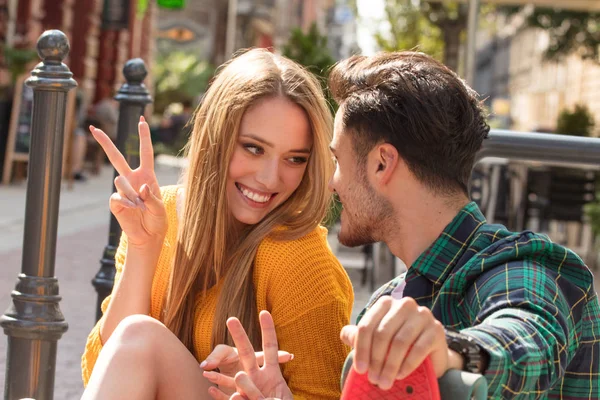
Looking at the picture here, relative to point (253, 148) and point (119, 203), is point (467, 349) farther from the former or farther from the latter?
point (253, 148)

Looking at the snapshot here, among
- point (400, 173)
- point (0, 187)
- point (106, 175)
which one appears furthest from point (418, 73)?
point (106, 175)

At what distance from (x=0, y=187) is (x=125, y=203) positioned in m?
12.1

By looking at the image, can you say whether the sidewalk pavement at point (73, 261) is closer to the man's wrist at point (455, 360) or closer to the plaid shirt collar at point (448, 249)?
the plaid shirt collar at point (448, 249)

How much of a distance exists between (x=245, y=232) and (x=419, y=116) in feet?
4.20

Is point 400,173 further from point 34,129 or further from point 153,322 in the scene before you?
point 34,129

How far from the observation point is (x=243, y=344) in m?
1.94

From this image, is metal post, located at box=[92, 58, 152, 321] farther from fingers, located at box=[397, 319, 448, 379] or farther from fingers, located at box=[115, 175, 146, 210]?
fingers, located at box=[397, 319, 448, 379]

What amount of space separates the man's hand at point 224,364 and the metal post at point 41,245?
119 centimetres

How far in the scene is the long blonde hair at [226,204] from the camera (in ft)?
9.74

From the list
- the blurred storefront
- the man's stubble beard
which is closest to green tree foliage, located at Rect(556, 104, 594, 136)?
the blurred storefront

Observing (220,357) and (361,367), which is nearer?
(361,367)

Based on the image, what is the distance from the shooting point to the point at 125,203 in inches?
110

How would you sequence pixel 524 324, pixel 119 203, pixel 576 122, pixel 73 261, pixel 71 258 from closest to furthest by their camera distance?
pixel 524 324, pixel 119 203, pixel 73 261, pixel 71 258, pixel 576 122

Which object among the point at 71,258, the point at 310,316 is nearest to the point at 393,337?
the point at 310,316
